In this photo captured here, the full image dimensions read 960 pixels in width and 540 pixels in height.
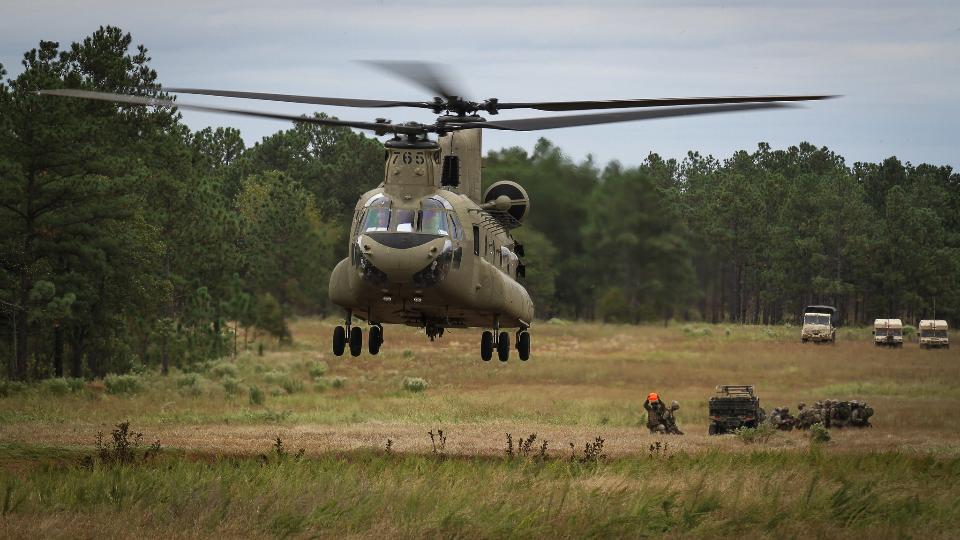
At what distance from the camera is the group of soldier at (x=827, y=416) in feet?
162

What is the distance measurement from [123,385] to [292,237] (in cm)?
2834

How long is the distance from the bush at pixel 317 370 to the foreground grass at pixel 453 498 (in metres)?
35.6

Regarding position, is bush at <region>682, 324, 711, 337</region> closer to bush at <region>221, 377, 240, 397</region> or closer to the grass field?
the grass field

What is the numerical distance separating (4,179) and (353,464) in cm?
2625

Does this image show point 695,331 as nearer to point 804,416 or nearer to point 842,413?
point 842,413

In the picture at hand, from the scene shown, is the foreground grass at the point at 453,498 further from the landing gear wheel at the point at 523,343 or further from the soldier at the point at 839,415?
the soldier at the point at 839,415

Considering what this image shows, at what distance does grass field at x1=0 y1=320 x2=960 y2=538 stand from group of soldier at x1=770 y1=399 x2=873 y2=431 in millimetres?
1081

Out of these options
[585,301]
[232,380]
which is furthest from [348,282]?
[585,301]

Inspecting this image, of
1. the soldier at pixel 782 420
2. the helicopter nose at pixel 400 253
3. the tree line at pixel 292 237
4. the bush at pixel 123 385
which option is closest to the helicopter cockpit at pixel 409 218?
the helicopter nose at pixel 400 253

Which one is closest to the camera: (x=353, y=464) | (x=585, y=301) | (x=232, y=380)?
(x=353, y=464)

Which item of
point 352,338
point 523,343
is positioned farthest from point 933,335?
point 352,338

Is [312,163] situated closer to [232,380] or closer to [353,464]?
[232,380]

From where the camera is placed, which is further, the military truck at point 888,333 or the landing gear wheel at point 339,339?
the military truck at point 888,333

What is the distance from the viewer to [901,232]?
8250 centimetres
